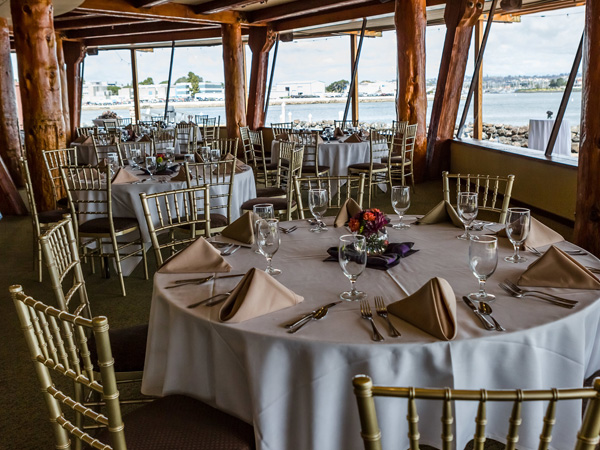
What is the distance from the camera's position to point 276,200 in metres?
5.07

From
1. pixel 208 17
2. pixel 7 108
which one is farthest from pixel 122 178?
pixel 208 17

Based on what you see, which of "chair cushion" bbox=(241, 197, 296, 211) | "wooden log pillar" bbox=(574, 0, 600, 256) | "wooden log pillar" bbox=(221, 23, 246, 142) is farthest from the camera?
"wooden log pillar" bbox=(221, 23, 246, 142)

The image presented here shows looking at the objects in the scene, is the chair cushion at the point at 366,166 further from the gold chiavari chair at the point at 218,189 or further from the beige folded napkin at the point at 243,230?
the beige folded napkin at the point at 243,230

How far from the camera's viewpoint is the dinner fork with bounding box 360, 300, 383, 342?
4.91 ft

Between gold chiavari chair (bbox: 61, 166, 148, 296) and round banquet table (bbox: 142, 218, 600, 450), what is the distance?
252 cm

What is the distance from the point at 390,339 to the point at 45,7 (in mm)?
6240

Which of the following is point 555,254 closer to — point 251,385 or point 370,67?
point 251,385

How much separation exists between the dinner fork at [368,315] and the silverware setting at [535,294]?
1.58 feet

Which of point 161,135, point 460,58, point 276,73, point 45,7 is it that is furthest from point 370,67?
point 45,7

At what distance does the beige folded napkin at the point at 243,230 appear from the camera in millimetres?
2467

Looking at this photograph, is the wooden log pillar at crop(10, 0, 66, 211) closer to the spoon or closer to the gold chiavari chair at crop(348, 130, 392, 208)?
the gold chiavari chair at crop(348, 130, 392, 208)

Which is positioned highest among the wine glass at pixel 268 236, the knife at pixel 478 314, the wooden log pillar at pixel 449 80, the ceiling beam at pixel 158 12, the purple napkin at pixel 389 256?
the ceiling beam at pixel 158 12

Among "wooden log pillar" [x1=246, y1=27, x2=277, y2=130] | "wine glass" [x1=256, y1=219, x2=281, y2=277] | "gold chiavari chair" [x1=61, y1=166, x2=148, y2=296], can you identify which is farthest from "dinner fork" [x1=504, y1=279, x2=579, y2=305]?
"wooden log pillar" [x1=246, y1=27, x2=277, y2=130]

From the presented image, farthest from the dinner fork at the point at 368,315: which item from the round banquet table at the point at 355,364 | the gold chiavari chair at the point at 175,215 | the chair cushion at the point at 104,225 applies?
the chair cushion at the point at 104,225
